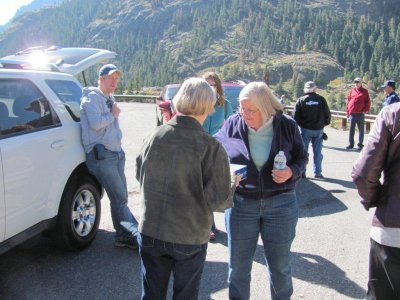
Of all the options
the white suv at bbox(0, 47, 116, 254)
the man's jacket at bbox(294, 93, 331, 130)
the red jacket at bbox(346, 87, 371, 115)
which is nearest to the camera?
the white suv at bbox(0, 47, 116, 254)

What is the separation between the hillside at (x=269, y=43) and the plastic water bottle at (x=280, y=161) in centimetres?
13581

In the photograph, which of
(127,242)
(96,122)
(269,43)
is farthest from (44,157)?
(269,43)

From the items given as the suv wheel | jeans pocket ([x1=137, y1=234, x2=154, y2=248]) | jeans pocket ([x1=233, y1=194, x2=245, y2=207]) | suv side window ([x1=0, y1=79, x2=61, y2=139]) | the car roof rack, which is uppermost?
the car roof rack

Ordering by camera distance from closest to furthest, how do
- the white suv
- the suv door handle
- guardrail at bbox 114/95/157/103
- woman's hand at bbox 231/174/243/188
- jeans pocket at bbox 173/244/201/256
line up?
jeans pocket at bbox 173/244/201/256
woman's hand at bbox 231/174/243/188
the white suv
the suv door handle
guardrail at bbox 114/95/157/103

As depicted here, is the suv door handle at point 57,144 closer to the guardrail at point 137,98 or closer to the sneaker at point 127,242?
the sneaker at point 127,242

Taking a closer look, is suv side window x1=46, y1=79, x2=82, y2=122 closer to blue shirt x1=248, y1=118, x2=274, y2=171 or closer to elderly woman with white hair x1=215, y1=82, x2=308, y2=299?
elderly woman with white hair x1=215, y1=82, x2=308, y2=299

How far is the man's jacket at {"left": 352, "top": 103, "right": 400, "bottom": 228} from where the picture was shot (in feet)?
7.59

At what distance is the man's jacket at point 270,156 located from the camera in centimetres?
290

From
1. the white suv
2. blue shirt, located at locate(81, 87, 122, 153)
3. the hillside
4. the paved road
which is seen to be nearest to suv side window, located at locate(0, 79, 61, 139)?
the white suv

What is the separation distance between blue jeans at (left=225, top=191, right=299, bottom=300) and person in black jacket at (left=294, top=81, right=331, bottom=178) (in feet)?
17.5

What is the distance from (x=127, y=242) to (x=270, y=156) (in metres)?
2.33

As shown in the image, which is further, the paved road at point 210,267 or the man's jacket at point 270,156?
the paved road at point 210,267

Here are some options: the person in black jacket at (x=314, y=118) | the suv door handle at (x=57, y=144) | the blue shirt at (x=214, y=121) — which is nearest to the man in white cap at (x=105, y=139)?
the suv door handle at (x=57, y=144)

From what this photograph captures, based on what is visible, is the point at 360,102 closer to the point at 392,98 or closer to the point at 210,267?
the point at 392,98
